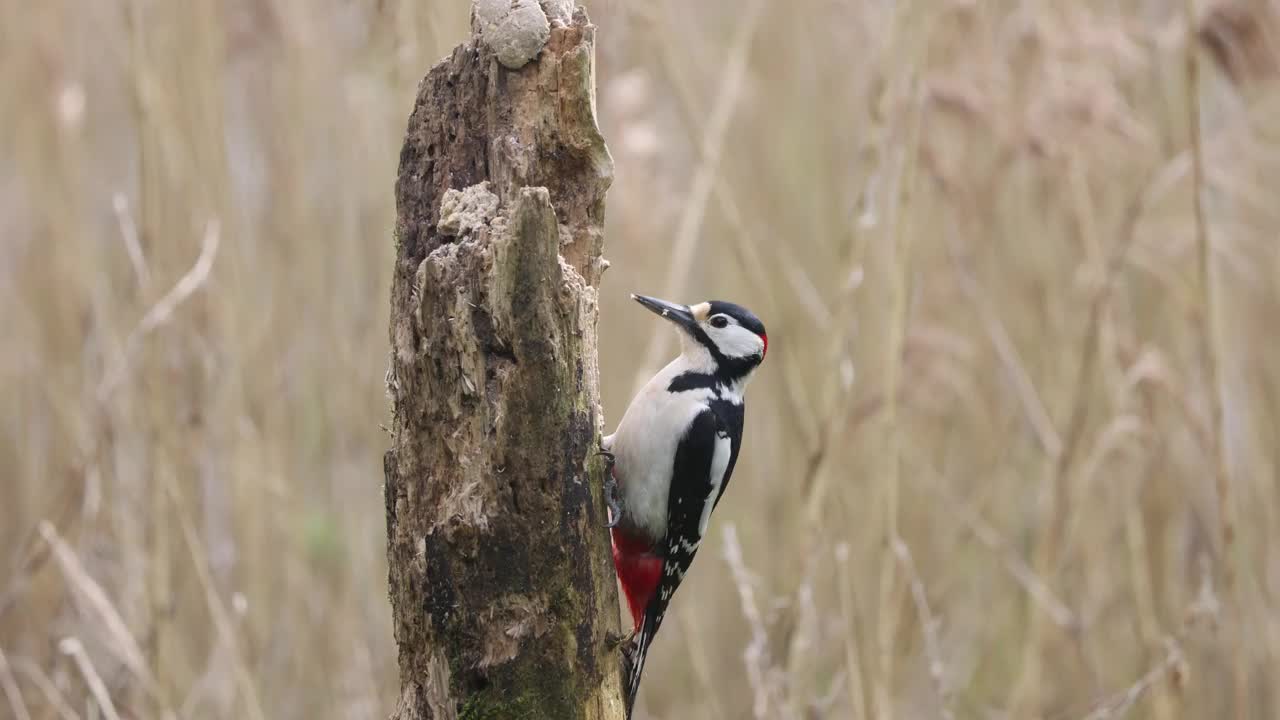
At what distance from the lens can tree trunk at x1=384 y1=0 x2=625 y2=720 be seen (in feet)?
5.16

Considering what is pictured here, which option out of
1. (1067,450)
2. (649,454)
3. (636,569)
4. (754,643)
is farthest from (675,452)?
(1067,450)

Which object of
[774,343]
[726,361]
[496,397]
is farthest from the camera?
[774,343]

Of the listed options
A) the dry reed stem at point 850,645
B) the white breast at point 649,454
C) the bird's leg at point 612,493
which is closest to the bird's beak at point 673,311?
the white breast at point 649,454

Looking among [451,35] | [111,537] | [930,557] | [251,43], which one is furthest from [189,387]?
[930,557]

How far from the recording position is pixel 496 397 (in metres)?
1.58

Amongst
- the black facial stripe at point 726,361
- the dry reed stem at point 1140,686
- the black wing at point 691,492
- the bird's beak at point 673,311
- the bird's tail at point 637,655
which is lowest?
the dry reed stem at point 1140,686

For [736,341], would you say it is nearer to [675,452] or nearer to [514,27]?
[675,452]

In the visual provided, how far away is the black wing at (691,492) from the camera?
234cm

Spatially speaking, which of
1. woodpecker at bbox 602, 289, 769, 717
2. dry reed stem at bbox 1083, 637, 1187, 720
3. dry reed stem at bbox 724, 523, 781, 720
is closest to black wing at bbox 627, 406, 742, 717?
woodpecker at bbox 602, 289, 769, 717

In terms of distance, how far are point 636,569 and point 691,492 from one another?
20cm

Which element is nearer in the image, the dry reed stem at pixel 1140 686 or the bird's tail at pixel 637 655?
the bird's tail at pixel 637 655

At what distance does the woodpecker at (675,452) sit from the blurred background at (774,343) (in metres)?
0.12

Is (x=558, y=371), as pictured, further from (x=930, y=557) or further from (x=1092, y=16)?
(x=930, y=557)

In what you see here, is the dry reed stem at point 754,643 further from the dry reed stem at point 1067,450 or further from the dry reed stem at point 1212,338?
the dry reed stem at point 1212,338
